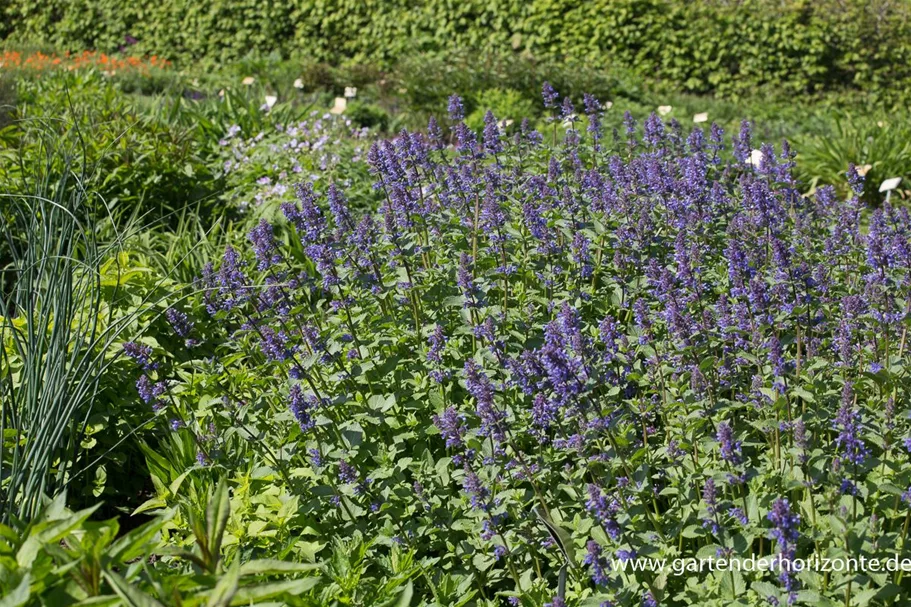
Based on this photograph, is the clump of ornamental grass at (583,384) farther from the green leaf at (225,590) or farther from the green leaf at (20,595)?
the green leaf at (20,595)

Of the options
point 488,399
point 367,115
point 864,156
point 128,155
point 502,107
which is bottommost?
point 367,115

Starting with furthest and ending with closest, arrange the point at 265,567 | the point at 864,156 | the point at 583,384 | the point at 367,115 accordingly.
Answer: the point at 367,115 < the point at 864,156 < the point at 583,384 < the point at 265,567

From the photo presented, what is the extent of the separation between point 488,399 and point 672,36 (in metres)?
10.4

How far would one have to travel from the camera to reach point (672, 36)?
11.9m

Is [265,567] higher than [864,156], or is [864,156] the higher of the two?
[265,567]

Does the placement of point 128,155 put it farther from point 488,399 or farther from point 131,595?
point 131,595

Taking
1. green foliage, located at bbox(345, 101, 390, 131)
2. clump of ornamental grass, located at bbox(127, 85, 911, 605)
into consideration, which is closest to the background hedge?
green foliage, located at bbox(345, 101, 390, 131)

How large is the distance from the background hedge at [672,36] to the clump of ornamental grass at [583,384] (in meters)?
8.28

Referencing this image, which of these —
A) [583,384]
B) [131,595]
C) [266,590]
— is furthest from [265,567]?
[583,384]

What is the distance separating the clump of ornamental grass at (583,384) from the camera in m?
2.54

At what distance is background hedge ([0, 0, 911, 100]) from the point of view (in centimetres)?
1162

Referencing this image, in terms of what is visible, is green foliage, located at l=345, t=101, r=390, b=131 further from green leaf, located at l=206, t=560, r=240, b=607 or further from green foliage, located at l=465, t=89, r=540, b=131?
green leaf, located at l=206, t=560, r=240, b=607

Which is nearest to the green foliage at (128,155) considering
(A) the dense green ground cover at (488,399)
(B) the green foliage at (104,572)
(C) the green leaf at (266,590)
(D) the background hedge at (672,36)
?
(A) the dense green ground cover at (488,399)

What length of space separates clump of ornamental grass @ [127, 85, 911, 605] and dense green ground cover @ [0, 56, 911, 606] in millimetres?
14
